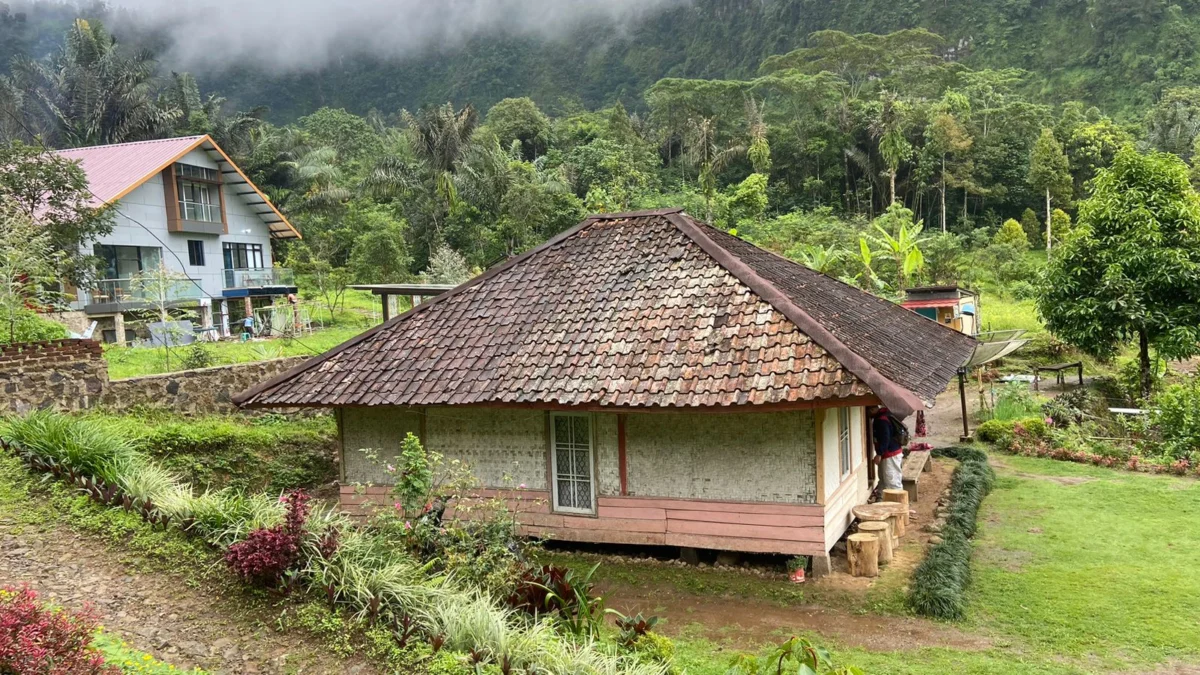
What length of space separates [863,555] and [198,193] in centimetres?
2666

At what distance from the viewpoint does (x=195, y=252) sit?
2758cm

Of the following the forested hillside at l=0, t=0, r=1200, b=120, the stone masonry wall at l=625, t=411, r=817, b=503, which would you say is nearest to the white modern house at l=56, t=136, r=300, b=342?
the stone masonry wall at l=625, t=411, r=817, b=503

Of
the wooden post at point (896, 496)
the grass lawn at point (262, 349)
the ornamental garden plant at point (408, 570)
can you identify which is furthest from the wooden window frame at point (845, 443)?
the grass lawn at point (262, 349)

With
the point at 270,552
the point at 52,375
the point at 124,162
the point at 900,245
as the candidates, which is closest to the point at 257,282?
the point at 124,162

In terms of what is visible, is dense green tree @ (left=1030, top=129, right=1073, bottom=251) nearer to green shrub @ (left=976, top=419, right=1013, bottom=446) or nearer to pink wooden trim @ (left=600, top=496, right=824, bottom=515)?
green shrub @ (left=976, top=419, right=1013, bottom=446)

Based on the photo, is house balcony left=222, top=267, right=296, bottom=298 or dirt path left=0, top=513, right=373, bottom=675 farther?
house balcony left=222, top=267, right=296, bottom=298

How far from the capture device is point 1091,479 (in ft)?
44.7

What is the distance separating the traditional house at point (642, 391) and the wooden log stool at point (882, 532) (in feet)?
1.13

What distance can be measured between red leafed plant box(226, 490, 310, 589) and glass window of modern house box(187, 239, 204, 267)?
24.2m

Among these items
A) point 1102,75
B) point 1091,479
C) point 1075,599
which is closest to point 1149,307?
point 1091,479

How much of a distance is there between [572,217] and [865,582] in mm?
26938

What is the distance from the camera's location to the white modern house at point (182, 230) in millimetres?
23469

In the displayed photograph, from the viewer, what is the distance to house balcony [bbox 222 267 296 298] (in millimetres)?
28141

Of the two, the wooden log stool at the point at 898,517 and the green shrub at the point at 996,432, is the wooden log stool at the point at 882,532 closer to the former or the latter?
the wooden log stool at the point at 898,517
